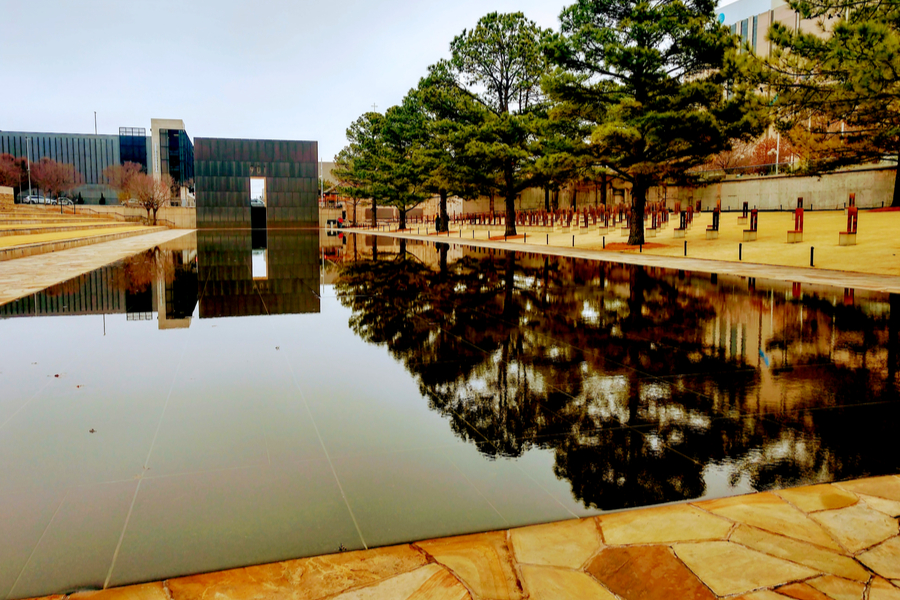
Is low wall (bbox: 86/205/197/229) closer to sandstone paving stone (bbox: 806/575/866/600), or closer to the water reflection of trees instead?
the water reflection of trees

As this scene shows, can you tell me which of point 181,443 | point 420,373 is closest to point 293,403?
point 181,443

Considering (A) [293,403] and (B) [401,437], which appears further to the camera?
(A) [293,403]

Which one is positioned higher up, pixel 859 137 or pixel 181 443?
pixel 859 137

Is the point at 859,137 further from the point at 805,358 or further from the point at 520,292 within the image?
the point at 805,358

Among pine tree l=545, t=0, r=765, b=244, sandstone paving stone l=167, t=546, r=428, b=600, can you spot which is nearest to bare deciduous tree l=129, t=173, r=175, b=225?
pine tree l=545, t=0, r=765, b=244

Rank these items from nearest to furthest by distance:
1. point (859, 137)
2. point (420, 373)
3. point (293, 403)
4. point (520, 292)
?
point (293, 403), point (420, 373), point (520, 292), point (859, 137)

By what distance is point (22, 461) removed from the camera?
4293 millimetres

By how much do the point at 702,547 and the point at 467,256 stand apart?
22737 millimetres

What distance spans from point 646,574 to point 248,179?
76158 mm

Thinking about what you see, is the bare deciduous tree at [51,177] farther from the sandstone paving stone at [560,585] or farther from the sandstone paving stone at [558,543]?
the sandstone paving stone at [560,585]

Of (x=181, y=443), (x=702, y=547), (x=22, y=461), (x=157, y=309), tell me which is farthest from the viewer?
(x=157, y=309)

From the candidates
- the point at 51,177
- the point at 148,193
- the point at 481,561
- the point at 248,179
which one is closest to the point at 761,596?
the point at 481,561

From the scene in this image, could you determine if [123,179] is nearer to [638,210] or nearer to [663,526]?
[638,210]

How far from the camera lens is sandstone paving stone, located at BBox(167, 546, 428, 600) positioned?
2845 millimetres
